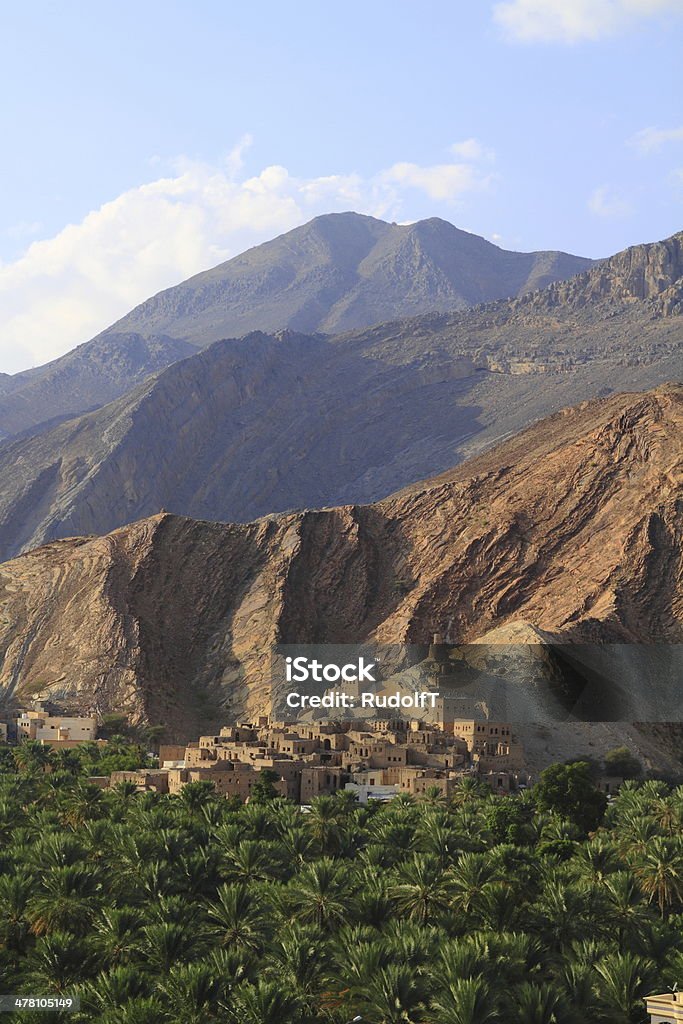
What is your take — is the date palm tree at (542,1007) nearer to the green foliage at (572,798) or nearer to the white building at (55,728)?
the green foliage at (572,798)

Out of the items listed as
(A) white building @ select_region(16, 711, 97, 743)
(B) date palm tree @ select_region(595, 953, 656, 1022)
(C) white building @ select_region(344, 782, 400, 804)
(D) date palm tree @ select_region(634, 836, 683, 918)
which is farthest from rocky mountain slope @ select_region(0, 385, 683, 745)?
(B) date palm tree @ select_region(595, 953, 656, 1022)

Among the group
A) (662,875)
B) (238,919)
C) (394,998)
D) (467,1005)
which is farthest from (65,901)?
(662,875)

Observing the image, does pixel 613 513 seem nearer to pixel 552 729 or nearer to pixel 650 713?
pixel 650 713

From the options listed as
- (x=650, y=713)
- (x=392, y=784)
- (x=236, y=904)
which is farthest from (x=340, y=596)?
(x=236, y=904)

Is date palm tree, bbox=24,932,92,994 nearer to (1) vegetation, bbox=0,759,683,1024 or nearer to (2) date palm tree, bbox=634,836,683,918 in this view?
(1) vegetation, bbox=0,759,683,1024

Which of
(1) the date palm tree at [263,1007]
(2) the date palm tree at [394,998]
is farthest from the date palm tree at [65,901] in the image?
(2) the date palm tree at [394,998]

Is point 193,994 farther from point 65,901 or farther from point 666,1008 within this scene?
point 666,1008

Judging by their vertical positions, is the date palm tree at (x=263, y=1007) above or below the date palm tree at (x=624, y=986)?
above
